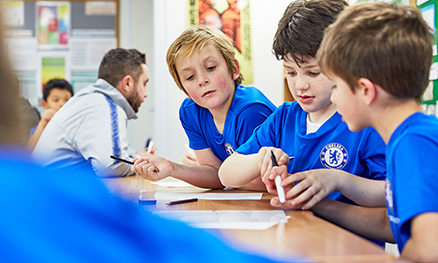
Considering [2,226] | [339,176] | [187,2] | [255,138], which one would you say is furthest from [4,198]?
[187,2]

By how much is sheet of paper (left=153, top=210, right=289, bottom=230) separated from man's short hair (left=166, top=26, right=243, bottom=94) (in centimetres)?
67

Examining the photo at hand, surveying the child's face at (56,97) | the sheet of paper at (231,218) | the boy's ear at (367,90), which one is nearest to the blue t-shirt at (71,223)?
the sheet of paper at (231,218)

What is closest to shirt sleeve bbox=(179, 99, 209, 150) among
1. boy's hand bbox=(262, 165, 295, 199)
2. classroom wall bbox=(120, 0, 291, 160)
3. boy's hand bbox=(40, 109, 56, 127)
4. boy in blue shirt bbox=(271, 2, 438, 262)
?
boy's hand bbox=(262, 165, 295, 199)

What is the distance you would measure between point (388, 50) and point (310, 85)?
33 cm

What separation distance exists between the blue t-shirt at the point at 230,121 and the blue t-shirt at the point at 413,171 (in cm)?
71

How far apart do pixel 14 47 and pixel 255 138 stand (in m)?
0.90

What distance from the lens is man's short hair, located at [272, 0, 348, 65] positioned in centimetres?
94

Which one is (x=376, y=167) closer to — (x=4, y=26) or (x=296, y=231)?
(x=296, y=231)

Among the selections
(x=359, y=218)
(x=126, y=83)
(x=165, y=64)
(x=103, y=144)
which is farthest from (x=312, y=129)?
(x=165, y=64)

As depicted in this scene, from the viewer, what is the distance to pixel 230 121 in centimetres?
132

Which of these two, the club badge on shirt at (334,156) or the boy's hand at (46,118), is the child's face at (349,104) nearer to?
the club badge on shirt at (334,156)

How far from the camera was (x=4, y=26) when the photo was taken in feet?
0.76

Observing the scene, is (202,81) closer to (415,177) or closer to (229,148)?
(229,148)

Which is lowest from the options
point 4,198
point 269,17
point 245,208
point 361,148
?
point 245,208
